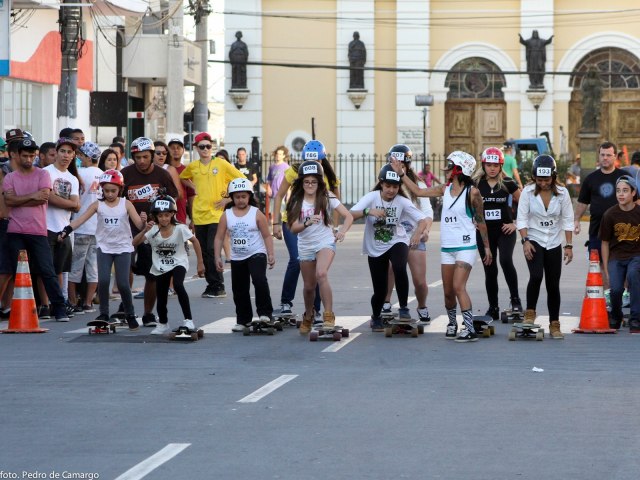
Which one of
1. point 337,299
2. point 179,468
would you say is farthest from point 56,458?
point 337,299

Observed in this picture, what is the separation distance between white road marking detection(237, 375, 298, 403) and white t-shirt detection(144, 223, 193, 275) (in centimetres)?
319

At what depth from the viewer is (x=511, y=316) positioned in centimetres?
1611

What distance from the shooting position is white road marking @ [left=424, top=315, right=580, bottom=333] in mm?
15414

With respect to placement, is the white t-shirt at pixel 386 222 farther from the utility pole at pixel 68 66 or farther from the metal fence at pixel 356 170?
the metal fence at pixel 356 170

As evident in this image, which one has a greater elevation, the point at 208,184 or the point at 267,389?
the point at 208,184

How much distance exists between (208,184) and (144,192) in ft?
5.41

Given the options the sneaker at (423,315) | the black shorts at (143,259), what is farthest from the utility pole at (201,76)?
the sneaker at (423,315)

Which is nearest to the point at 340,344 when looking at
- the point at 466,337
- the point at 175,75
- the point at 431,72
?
the point at 466,337

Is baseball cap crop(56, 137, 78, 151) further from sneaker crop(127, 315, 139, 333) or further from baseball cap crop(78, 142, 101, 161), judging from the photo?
sneaker crop(127, 315, 139, 333)

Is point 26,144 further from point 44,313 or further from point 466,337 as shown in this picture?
point 466,337

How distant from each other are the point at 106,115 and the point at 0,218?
1033cm

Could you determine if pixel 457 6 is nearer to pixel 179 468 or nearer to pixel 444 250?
pixel 444 250

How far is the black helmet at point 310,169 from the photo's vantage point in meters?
14.8

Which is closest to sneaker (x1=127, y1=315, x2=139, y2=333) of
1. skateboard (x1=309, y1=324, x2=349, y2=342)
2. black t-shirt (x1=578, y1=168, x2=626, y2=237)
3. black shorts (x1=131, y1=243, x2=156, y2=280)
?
black shorts (x1=131, y1=243, x2=156, y2=280)
